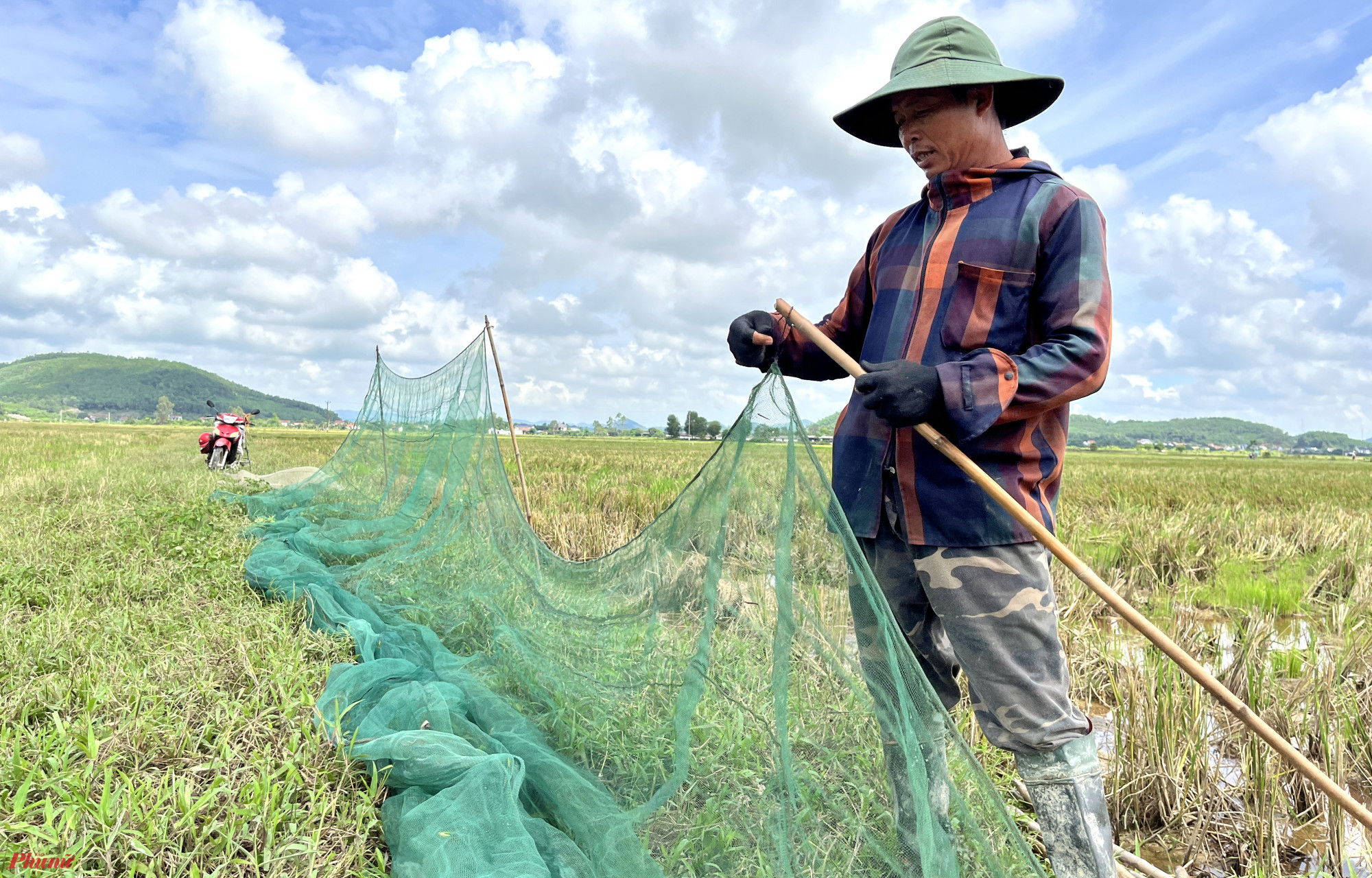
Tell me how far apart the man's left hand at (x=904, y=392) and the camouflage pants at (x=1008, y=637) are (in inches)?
13.6

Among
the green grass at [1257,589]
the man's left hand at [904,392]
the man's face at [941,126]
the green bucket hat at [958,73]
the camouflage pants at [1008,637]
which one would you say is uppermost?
the green bucket hat at [958,73]

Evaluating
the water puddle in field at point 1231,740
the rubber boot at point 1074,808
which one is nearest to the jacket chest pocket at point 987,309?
the rubber boot at point 1074,808

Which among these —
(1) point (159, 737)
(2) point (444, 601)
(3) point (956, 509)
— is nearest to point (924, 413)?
(3) point (956, 509)

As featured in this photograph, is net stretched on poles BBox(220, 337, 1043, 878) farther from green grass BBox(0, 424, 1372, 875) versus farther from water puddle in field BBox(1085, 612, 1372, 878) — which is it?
water puddle in field BBox(1085, 612, 1372, 878)

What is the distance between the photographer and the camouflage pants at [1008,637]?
1.60 m

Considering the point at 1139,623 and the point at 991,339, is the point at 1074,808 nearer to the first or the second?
the point at 1139,623

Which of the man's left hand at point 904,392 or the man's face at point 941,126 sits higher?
the man's face at point 941,126

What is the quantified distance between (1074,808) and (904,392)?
99 cm

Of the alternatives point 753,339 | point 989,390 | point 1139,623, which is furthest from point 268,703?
point 1139,623

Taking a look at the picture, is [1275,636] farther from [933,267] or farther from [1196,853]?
[933,267]

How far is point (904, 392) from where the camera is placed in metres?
1.54

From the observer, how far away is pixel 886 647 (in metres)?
1.62

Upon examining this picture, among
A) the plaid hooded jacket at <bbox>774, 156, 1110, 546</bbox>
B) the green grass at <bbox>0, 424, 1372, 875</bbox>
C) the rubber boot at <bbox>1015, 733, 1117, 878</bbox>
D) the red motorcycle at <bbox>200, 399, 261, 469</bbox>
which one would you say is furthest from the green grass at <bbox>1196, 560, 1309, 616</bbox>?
the red motorcycle at <bbox>200, 399, 261, 469</bbox>

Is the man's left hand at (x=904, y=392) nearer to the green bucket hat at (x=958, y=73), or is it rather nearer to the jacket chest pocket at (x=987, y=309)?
the jacket chest pocket at (x=987, y=309)
